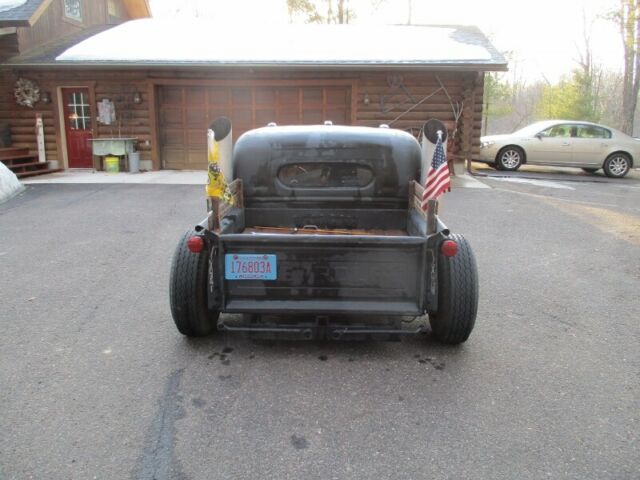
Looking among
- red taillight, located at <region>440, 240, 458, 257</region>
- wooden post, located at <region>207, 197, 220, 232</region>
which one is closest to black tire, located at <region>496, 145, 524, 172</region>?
red taillight, located at <region>440, 240, 458, 257</region>

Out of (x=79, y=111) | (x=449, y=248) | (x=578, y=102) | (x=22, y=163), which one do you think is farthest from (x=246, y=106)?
(x=578, y=102)

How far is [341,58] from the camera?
43.4 feet

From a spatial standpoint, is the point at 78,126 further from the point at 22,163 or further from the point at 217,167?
the point at 217,167

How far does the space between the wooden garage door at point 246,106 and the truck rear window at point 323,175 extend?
32.0 ft

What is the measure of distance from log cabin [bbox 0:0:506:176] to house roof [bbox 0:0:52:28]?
49 millimetres

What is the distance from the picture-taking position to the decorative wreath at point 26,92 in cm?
1373

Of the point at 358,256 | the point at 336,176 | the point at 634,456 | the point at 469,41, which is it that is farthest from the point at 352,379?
the point at 469,41

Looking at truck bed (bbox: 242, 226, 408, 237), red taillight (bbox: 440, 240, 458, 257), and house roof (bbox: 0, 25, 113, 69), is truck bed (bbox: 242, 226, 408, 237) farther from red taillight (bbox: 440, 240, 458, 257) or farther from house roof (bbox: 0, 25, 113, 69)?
house roof (bbox: 0, 25, 113, 69)

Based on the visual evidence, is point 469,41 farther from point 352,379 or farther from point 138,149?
point 352,379

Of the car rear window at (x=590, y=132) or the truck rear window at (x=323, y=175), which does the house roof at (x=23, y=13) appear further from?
the car rear window at (x=590, y=132)

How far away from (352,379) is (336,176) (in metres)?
1.81

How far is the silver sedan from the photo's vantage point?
14.8 m

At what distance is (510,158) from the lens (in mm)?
15141

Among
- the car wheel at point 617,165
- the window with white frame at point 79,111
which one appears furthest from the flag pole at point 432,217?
the car wheel at point 617,165
